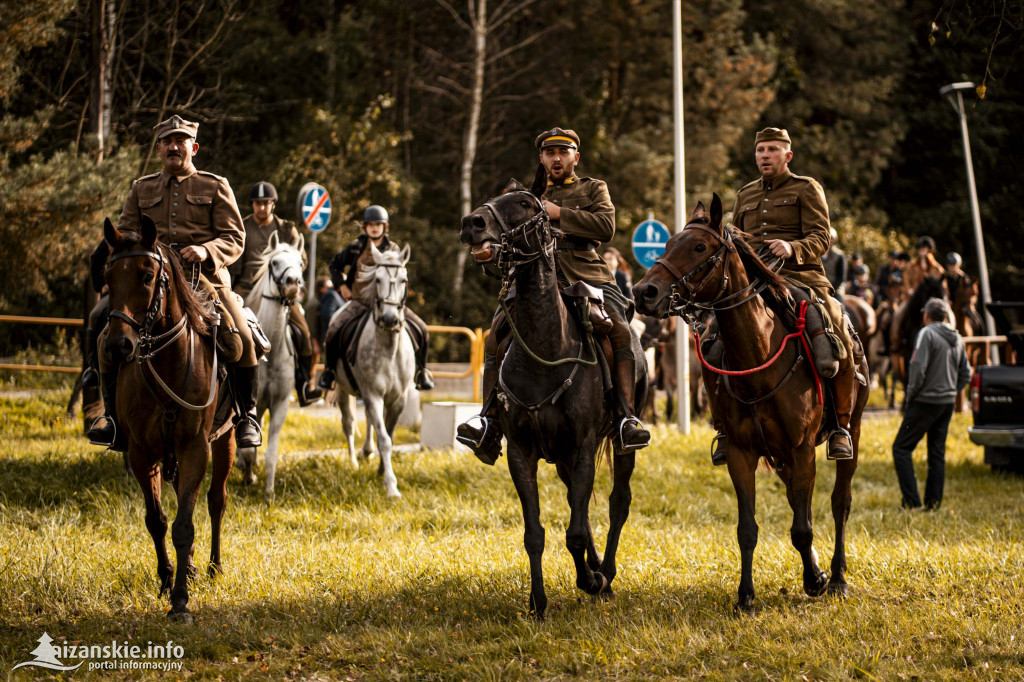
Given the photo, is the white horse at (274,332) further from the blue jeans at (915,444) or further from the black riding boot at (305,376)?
the blue jeans at (915,444)

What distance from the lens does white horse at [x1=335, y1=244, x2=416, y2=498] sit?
12227 mm

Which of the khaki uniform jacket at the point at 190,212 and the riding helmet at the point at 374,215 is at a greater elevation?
the riding helmet at the point at 374,215

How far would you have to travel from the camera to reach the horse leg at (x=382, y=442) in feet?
38.7

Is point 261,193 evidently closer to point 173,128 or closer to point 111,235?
point 173,128

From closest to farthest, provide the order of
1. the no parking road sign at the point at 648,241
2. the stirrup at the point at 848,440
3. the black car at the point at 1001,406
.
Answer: the stirrup at the point at 848,440
the black car at the point at 1001,406
the no parking road sign at the point at 648,241

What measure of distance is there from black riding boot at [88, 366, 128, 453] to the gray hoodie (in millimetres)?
8286

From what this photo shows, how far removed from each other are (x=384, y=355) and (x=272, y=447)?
1.70 meters

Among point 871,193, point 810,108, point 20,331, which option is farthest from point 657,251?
point 871,193

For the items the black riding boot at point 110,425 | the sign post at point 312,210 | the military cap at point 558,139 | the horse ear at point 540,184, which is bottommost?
the black riding boot at point 110,425

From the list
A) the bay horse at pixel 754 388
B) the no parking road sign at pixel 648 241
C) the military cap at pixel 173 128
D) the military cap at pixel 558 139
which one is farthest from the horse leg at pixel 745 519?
the no parking road sign at pixel 648 241

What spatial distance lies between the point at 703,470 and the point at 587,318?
22.2ft

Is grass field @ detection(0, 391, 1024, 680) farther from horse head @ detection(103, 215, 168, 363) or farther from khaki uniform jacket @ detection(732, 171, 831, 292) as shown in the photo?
khaki uniform jacket @ detection(732, 171, 831, 292)

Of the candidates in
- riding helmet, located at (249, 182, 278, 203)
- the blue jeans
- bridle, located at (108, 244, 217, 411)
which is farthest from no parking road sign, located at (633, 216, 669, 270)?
bridle, located at (108, 244, 217, 411)

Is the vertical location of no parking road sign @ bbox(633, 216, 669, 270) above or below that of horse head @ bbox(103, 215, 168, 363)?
above
